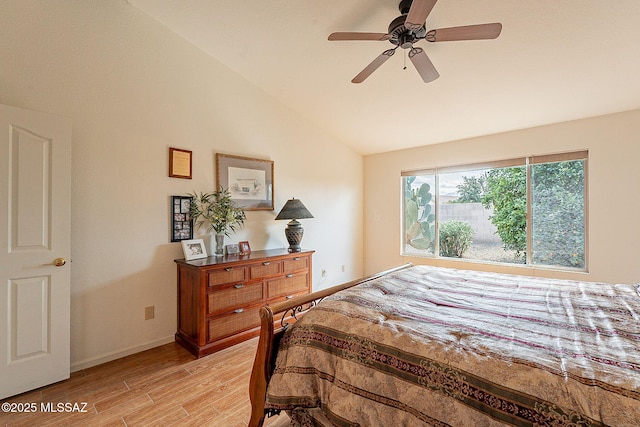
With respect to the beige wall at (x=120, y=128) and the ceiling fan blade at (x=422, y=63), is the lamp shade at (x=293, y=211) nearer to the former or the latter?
the beige wall at (x=120, y=128)

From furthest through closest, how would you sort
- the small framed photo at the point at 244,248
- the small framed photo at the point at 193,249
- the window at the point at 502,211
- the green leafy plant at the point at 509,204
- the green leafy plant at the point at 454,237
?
the green leafy plant at the point at 454,237 < the green leafy plant at the point at 509,204 < the window at the point at 502,211 < the small framed photo at the point at 244,248 < the small framed photo at the point at 193,249

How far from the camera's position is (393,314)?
1470 millimetres

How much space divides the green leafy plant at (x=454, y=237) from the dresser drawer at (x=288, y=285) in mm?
2288

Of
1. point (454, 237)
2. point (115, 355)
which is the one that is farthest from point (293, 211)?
point (454, 237)

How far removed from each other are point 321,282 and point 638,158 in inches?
158

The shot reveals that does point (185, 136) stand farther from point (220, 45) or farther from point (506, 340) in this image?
point (506, 340)

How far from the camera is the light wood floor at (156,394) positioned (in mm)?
1760

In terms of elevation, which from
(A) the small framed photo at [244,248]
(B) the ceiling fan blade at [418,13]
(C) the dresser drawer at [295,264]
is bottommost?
(C) the dresser drawer at [295,264]

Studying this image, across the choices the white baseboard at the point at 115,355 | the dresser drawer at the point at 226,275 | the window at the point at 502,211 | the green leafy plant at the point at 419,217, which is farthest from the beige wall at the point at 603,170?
the white baseboard at the point at 115,355

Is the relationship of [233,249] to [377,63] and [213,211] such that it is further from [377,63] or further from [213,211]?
[377,63]

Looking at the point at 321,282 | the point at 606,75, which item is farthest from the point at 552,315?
the point at 321,282

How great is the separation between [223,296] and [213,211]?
931mm

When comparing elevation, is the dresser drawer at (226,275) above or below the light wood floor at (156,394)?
above

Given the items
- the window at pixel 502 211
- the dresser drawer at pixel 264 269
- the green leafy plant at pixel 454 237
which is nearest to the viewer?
the dresser drawer at pixel 264 269
